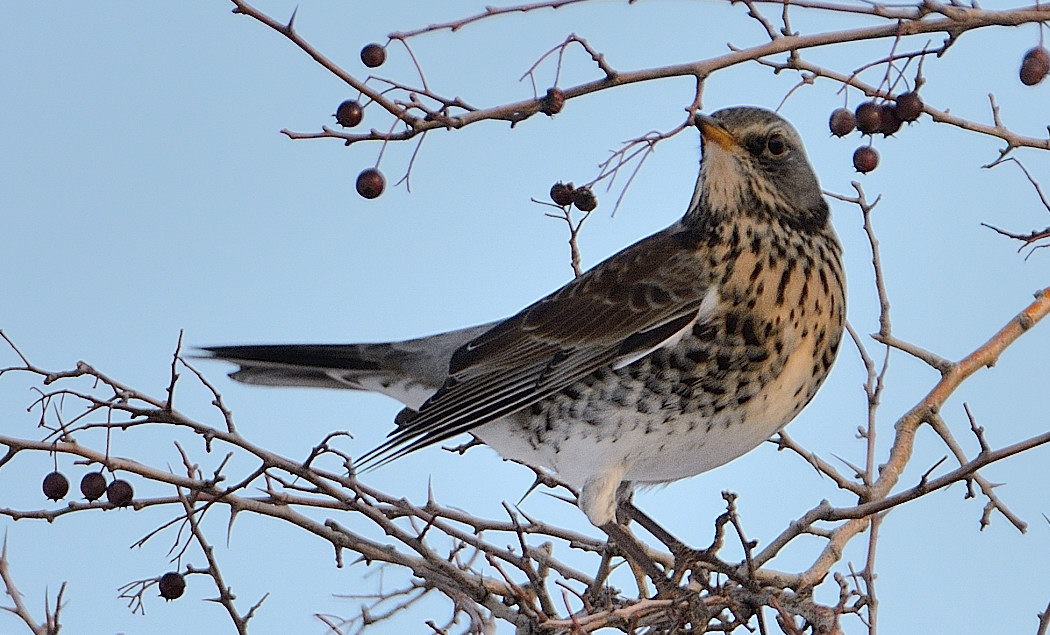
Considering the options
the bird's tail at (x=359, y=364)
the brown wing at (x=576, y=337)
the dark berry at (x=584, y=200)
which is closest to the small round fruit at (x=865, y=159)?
the brown wing at (x=576, y=337)

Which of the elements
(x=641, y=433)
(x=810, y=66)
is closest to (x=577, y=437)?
(x=641, y=433)

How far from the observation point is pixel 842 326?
4156 mm

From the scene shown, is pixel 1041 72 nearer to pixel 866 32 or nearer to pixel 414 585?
pixel 866 32

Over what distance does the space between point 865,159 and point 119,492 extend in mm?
2294

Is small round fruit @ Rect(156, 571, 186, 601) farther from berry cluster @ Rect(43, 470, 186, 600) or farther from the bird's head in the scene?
the bird's head

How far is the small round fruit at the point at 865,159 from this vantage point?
3615mm

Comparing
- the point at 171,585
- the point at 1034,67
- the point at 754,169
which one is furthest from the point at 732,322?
the point at 171,585

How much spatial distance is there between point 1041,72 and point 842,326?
115cm

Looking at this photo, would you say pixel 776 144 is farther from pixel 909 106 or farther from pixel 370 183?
pixel 370 183

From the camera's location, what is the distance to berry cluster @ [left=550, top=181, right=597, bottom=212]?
3996mm

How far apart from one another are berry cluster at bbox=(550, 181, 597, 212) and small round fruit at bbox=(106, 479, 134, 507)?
5.27 ft

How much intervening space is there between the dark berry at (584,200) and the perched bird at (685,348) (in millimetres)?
353

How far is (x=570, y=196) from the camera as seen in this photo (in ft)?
13.1

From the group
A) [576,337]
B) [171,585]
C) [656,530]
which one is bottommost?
[171,585]
